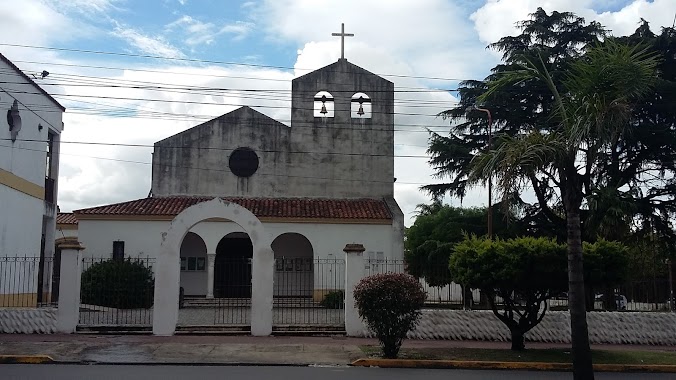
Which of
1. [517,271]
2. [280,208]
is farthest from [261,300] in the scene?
[280,208]

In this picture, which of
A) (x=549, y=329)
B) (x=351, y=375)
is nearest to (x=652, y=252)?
(x=549, y=329)

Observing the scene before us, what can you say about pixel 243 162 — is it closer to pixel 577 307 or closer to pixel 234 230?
pixel 234 230

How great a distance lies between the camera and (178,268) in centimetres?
1756

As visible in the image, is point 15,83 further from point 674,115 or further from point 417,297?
point 674,115

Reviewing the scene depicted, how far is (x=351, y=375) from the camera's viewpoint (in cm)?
1195

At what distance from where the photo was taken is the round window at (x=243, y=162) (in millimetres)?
31453

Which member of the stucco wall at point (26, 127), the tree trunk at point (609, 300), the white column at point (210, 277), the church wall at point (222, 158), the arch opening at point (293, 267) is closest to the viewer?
the stucco wall at point (26, 127)

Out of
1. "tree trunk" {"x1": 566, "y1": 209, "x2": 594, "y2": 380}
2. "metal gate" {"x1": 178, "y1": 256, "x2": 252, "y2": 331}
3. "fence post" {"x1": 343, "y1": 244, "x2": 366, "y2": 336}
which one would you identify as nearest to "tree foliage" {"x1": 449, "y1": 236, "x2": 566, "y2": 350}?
"fence post" {"x1": 343, "y1": 244, "x2": 366, "y2": 336}

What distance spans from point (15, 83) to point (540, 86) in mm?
18507

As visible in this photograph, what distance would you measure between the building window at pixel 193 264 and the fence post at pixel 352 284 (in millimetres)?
14115

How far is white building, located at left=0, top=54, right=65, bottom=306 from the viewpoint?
2150 centimetres

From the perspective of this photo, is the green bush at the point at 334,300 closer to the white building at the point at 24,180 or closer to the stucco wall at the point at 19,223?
the white building at the point at 24,180

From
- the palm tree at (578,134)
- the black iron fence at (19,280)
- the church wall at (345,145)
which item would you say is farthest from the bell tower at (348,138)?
the palm tree at (578,134)

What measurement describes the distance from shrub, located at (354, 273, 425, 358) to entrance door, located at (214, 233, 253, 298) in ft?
27.8
